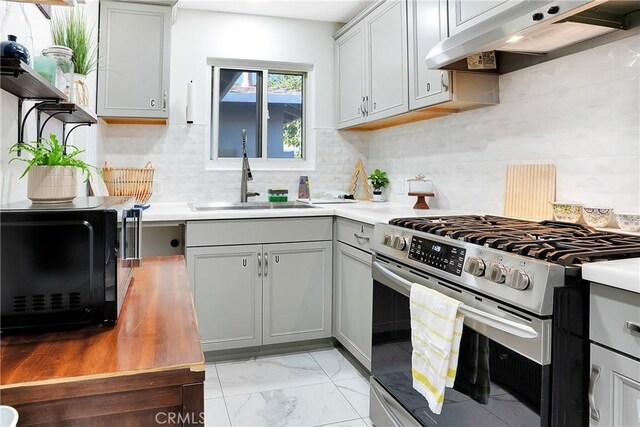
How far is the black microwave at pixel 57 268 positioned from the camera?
0.88m

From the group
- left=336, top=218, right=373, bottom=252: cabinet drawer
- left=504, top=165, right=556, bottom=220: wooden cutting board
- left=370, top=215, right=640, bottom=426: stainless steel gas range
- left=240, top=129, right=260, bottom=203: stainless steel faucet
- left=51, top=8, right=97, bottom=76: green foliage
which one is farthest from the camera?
left=240, top=129, right=260, bottom=203: stainless steel faucet

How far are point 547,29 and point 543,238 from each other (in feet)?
2.66

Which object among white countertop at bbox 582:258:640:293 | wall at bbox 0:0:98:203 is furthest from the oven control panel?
wall at bbox 0:0:98:203

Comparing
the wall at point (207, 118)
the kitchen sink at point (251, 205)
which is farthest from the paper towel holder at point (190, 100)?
the kitchen sink at point (251, 205)

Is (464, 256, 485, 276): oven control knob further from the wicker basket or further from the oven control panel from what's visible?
the wicker basket

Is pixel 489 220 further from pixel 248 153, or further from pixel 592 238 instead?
pixel 248 153

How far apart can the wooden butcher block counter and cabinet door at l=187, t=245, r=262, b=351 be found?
5.09 ft

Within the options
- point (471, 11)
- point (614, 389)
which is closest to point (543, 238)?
point (614, 389)

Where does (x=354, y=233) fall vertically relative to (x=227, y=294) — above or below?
above

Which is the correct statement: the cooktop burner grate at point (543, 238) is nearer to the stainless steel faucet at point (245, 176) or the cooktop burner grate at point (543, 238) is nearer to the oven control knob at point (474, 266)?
the oven control knob at point (474, 266)

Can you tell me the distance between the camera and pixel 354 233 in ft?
7.91

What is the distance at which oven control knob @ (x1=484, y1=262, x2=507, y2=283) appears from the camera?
3.84 ft

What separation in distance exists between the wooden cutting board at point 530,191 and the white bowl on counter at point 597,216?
22cm

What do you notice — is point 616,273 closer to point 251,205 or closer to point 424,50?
point 424,50
